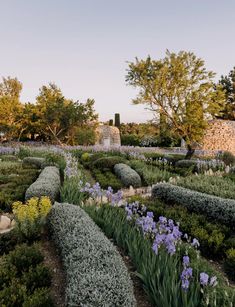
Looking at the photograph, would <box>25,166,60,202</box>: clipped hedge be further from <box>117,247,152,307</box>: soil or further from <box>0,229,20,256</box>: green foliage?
<box>117,247,152,307</box>: soil

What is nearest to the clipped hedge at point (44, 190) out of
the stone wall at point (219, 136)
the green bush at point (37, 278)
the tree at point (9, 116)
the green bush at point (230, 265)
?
the green bush at point (37, 278)

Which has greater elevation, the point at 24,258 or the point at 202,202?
the point at 202,202

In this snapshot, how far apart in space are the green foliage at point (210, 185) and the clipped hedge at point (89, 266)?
5165 millimetres

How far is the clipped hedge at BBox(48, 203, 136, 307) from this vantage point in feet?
11.9

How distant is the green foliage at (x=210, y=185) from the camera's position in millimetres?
9620

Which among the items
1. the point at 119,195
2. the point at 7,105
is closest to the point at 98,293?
the point at 119,195

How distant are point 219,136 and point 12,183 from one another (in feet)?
61.5

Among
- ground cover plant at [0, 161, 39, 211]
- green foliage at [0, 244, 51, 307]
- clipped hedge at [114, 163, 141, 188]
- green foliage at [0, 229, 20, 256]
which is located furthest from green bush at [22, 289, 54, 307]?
clipped hedge at [114, 163, 141, 188]

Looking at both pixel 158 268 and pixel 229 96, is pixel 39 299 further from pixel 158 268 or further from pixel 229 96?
pixel 229 96

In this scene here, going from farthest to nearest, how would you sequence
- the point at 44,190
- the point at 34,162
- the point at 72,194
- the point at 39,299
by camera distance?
the point at 34,162, the point at 44,190, the point at 72,194, the point at 39,299

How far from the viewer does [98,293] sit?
3639mm

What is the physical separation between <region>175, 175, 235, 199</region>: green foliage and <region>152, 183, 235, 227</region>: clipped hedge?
54.7 inches

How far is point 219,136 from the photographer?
2544 cm

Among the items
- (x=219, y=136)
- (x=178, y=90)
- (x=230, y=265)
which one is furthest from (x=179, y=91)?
(x=230, y=265)
